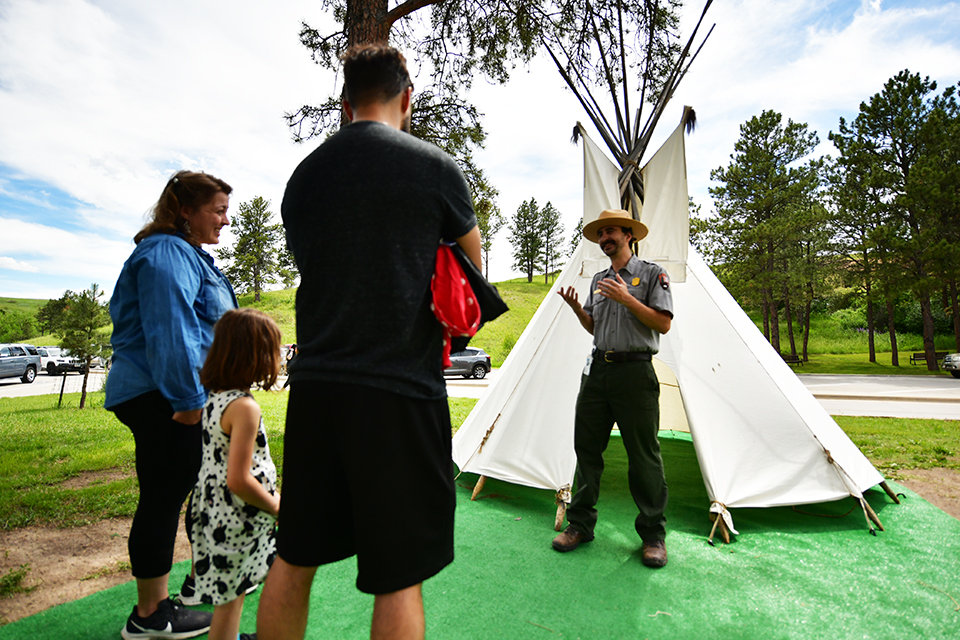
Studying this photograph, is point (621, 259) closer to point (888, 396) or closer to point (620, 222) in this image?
point (620, 222)

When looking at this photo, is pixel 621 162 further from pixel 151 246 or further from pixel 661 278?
pixel 151 246

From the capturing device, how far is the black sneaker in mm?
1775

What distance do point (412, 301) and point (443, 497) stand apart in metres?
0.45

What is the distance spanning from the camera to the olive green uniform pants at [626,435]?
2645mm

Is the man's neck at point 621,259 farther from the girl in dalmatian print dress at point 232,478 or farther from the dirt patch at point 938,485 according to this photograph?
the dirt patch at point 938,485

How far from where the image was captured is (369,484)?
1054mm

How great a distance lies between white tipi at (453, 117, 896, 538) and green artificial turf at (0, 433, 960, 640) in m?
0.24

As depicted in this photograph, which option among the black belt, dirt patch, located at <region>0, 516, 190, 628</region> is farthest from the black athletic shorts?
the black belt

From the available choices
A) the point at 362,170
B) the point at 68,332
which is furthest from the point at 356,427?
the point at 68,332

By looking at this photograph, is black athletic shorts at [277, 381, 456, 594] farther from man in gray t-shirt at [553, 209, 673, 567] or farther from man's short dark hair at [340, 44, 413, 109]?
man in gray t-shirt at [553, 209, 673, 567]

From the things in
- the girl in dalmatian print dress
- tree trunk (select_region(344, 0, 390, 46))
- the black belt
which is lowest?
the girl in dalmatian print dress

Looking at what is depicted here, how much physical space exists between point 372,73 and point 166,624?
2.01m

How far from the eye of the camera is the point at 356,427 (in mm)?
1062

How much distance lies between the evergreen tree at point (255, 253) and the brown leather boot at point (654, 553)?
34.8 m
